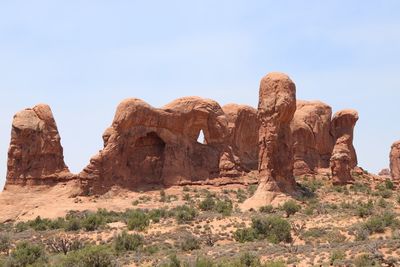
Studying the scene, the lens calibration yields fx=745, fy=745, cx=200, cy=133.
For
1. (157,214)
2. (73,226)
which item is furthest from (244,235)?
(73,226)

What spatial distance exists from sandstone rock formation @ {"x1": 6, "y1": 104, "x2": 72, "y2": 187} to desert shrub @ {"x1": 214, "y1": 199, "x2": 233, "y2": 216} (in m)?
11.9

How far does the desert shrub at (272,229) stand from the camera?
3136 centimetres

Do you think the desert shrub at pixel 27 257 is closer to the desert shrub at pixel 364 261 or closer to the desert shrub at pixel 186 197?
the desert shrub at pixel 364 261

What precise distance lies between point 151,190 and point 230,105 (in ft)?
32.7

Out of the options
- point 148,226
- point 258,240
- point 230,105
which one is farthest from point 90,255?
point 230,105

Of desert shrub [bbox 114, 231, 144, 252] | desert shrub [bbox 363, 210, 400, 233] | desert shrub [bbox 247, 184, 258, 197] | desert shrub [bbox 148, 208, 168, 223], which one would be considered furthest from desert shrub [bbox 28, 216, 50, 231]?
desert shrub [bbox 363, 210, 400, 233]

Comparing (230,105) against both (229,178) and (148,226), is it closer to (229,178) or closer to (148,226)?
(229,178)

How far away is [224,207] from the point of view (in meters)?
39.8

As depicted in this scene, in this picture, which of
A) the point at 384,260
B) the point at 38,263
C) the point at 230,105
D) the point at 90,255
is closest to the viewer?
the point at 384,260

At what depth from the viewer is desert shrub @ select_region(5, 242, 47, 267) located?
92.7 feet

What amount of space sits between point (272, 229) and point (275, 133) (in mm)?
9477

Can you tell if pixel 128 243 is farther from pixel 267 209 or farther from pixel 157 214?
pixel 267 209

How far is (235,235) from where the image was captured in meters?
32.7

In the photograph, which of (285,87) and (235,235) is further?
(285,87)
